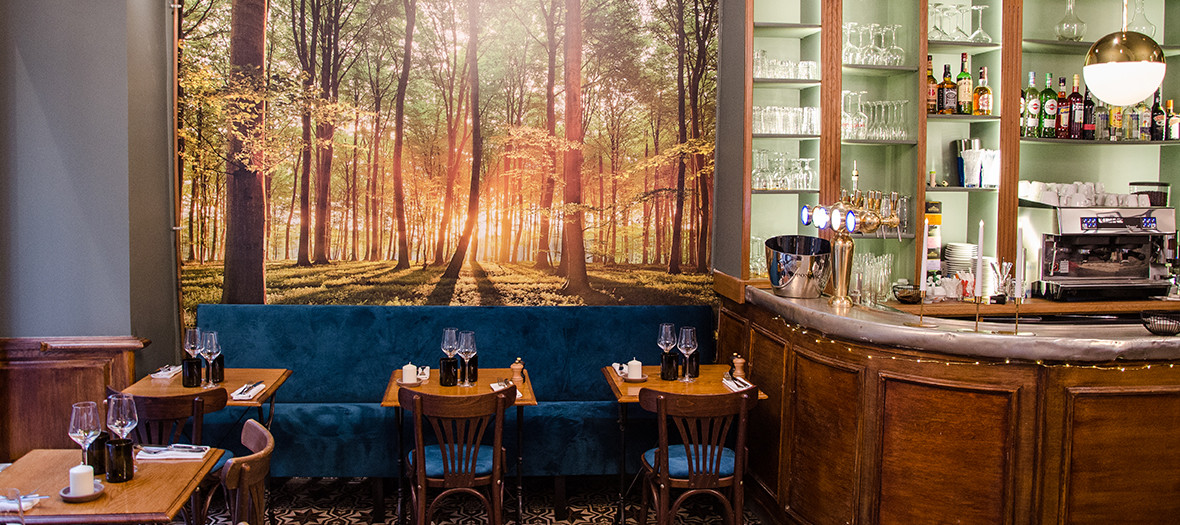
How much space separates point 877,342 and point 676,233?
2.30m

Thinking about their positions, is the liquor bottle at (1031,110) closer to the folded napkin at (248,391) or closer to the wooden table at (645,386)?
the wooden table at (645,386)

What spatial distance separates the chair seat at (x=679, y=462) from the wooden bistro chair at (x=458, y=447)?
2.40ft

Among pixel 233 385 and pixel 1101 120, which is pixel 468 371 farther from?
pixel 1101 120

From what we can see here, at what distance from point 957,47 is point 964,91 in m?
0.27

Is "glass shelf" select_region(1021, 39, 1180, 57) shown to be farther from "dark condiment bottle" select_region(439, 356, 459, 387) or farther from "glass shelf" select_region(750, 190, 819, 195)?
"dark condiment bottle" select_region(439, 356, 459, 387)

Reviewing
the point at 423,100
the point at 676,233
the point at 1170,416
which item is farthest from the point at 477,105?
the point at 1170,416

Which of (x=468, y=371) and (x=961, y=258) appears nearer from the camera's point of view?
(x=468, y=371)

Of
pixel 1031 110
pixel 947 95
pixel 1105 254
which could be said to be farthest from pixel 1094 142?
pixel 947 95

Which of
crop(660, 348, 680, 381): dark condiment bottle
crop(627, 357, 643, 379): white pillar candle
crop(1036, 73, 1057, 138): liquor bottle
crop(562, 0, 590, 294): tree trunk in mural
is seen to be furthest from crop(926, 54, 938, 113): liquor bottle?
crop(627, 357, 643, 379): white pillar candle

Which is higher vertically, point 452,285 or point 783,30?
point 783,30

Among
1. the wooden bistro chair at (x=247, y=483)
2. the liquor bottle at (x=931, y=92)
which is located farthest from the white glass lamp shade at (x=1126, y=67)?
the wooden bistro chair at (x=247, y=483)

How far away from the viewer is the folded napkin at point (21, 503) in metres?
2.42

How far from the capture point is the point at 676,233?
570 cm

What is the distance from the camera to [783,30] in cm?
498
